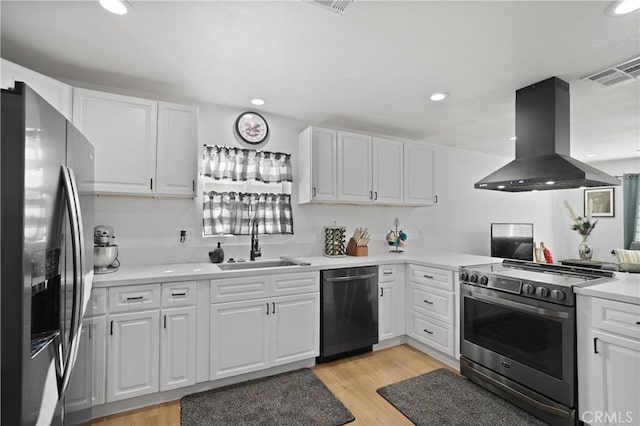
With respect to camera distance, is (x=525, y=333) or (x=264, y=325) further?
(x=264, y=325)

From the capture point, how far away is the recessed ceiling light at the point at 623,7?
1.58 m

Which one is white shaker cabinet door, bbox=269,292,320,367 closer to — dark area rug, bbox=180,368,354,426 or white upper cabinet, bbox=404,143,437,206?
dark area rug, bbox=180,368,354,426

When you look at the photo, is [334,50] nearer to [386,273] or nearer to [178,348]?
[386,273]

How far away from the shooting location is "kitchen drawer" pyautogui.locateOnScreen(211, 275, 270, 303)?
2.39m

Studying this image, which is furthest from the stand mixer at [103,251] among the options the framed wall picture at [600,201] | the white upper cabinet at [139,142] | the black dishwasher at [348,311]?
the framed wall picture at [600,201]

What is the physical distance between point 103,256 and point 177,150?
0.99 m

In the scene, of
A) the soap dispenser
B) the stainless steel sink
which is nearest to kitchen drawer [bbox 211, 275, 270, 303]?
the stainless steel sink

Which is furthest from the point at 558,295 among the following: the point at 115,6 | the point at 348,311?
the point at 115,6

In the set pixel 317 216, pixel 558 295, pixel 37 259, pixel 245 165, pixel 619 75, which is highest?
pixel 619 75

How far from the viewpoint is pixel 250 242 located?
318 centimetres

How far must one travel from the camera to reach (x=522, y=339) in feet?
7.33

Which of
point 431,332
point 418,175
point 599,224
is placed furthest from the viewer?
point 599,224

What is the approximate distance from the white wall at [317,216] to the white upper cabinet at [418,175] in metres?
0.37

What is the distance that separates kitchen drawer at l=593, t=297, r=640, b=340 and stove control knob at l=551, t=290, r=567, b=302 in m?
0.16
